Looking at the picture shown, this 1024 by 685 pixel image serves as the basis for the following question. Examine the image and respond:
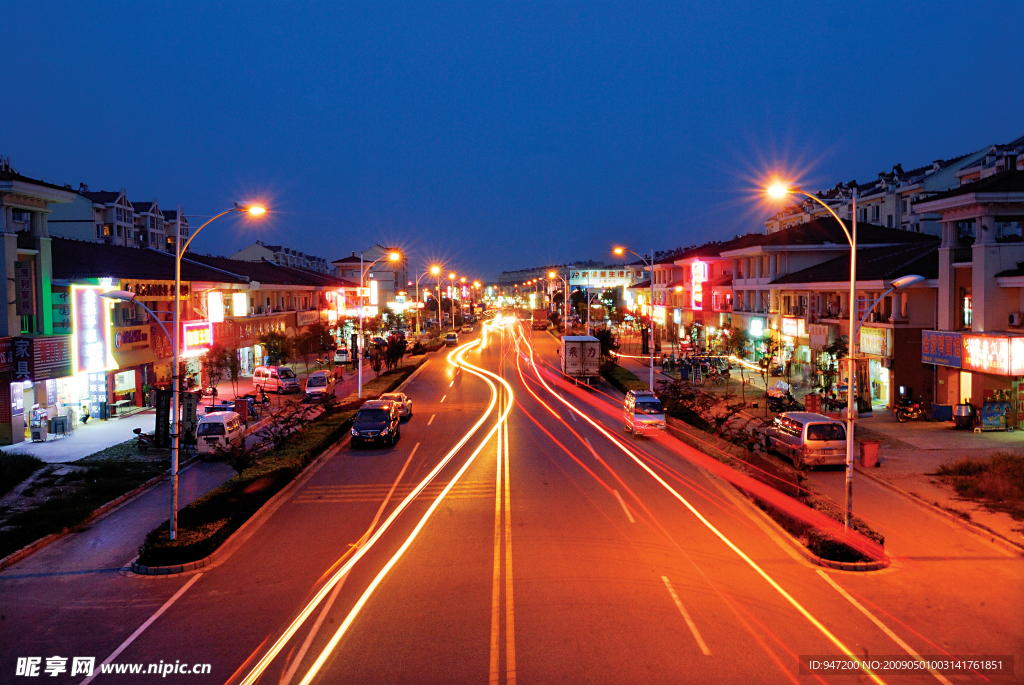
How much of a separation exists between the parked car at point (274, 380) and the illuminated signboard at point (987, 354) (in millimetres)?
34214

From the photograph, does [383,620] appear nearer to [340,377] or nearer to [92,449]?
[92,449]

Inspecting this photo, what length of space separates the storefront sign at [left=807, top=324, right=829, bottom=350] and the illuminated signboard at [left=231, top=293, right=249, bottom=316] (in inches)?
1471

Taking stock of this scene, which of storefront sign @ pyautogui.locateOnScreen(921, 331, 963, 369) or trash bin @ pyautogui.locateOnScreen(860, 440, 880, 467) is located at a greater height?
storefront sign @ pyautogui.locateOnScreen(921, 331, 963, 369)

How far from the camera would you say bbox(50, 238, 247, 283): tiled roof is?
107 feet

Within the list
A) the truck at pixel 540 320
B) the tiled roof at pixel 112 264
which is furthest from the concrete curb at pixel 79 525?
the truck at pixel 540 320

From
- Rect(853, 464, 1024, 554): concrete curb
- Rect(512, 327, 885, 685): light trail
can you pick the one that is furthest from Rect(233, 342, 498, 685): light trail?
Rect(853, 464, 1024, 554): concrete curb

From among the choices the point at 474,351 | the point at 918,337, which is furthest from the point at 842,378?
the point at 474,351

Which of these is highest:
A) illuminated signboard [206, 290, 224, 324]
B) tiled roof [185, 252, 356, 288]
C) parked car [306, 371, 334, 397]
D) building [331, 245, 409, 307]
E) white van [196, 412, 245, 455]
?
building [331, 245, 409, 307]

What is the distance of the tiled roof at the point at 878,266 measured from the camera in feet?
119

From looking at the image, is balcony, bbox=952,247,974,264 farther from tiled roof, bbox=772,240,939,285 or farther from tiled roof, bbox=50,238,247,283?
tiled roof, bbox=50,238,247,283

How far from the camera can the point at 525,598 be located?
12562 millimetres

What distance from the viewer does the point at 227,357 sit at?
144 ft

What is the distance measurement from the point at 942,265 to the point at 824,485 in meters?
16.6

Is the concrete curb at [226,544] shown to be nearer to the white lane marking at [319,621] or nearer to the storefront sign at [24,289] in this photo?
the white lane marking at [319,621]
